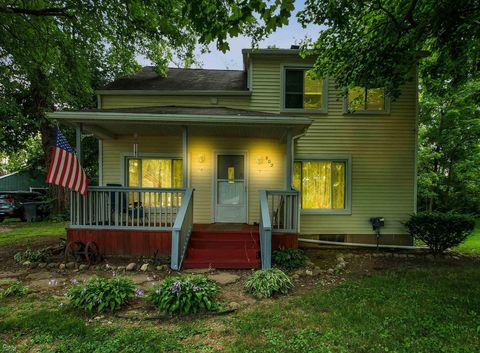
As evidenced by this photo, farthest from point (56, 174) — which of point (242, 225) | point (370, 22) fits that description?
point (370, 22)

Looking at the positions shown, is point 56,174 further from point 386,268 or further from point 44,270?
point 386,268

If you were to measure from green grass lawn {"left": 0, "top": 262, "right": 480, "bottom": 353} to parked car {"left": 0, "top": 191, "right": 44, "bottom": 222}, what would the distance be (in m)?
12.6

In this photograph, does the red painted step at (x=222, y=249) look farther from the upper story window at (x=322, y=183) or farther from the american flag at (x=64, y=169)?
the american flag at (x=64, y=169)

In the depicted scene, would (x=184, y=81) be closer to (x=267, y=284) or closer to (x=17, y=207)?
(x=267, y=284)

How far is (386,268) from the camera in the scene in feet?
19.7

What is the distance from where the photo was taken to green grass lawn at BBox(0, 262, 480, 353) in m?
2.93

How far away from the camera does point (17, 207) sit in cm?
1406

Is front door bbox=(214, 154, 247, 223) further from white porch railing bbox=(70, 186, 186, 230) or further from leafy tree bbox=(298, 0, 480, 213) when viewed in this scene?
leafy tree bbox=(298, 0, 480, 213)

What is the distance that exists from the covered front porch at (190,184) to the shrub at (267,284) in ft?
2.34

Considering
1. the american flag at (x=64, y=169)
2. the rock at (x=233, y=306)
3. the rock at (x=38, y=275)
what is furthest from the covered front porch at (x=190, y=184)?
the rock at (x=233, y=306)

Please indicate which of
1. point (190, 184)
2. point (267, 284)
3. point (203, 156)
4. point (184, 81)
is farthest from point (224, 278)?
point (184, 81)

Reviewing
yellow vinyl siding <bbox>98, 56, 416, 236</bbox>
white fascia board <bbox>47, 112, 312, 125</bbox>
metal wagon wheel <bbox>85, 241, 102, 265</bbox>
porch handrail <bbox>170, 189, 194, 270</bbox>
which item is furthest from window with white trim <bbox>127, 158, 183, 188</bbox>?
metal wagon wheel <bbox>85, 241, 102, 265</bbox>

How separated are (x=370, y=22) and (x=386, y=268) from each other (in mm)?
5862

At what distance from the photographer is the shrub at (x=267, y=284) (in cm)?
431
